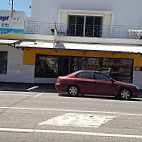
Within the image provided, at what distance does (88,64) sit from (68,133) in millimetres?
11004

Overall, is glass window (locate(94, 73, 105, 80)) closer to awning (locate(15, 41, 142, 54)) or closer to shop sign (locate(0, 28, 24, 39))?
awning (locate(15, 41, 142, 54))

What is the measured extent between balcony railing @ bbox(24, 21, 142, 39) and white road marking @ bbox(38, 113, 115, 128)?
10613 millimetres

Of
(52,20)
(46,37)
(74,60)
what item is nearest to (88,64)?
(74,60)

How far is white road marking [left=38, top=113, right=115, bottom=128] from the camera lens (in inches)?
205

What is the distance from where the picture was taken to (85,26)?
16.5m

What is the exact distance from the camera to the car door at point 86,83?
10.1 m

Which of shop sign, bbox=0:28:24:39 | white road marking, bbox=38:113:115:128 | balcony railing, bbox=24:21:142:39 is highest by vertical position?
balcony railing, bbox=24:21:142:39

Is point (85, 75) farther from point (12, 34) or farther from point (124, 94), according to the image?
point (12, 34)

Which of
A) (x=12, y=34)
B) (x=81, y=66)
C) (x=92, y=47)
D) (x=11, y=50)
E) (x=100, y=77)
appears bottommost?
(x=100, y=77)

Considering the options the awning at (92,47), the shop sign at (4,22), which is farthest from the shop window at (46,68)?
the shop sign at (4,22)

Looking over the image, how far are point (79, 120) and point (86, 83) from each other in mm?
4659

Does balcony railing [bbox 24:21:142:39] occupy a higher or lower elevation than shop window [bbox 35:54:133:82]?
higher

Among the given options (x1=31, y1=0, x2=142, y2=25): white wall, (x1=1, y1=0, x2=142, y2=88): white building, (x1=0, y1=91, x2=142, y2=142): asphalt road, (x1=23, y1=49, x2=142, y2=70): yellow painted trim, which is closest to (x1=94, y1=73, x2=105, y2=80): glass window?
(x1=1, y1=0, x2=142, y2=88): white building

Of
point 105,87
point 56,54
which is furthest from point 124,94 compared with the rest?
point 56,54
